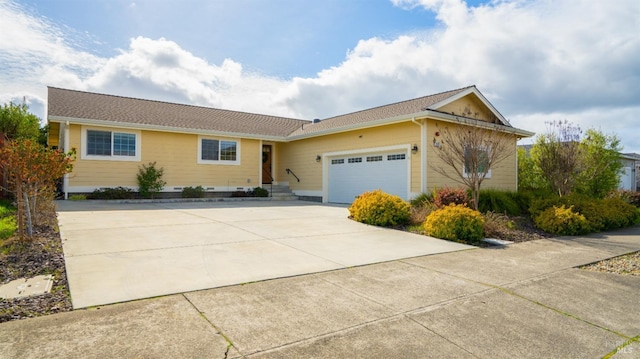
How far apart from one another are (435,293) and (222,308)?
233cm

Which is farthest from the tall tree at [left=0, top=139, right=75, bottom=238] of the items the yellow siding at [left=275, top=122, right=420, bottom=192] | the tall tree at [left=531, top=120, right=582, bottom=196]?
the tall tree at [left=531, top=120, right=582, bottom=196]

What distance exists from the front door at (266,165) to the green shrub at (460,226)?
13.0 m

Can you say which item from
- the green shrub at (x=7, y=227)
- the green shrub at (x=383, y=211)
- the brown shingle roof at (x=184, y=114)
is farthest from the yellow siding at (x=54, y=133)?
the green shrub at (x=383, y=211)

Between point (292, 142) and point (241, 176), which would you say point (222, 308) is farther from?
point (292, 142)

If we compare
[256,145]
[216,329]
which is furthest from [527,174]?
[216,329]

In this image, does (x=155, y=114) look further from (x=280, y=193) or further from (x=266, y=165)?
(x=280, y=193)

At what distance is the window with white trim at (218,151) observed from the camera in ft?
55.0

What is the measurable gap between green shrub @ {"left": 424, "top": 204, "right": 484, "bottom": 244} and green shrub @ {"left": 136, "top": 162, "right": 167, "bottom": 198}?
1200 cm

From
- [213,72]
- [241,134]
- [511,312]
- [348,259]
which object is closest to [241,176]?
[241,134]

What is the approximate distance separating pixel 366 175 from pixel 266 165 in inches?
268

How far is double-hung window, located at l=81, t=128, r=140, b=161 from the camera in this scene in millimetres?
14148

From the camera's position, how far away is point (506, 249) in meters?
7.05

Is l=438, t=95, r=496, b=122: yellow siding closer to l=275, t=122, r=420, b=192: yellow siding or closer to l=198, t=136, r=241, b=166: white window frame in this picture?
l=275, t=122, r=420, b=192: yellow siding

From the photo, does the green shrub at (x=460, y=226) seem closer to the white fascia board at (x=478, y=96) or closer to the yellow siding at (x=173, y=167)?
the white fascia board at (x=478, y=96)
